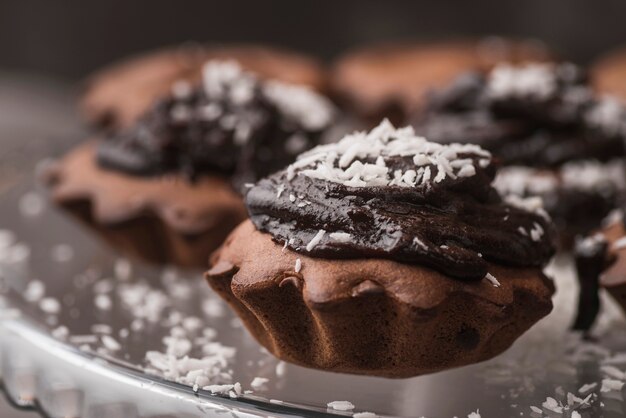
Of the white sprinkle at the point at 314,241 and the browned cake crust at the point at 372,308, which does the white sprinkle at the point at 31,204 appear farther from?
the white sprinkle at the point at 314,241

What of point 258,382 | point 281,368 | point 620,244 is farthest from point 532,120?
point 258,382

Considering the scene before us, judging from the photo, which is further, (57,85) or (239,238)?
(57,85)

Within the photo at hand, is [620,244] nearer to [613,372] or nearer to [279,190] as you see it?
[613,372]

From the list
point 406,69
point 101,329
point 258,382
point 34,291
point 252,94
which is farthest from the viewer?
point 406,69

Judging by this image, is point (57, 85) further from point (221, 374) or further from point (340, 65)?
point (221, 374)

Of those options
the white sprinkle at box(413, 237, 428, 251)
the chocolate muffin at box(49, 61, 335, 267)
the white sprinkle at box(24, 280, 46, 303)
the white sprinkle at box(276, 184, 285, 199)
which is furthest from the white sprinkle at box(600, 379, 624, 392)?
the white sprinkle at box(24, 280, 46, 303)

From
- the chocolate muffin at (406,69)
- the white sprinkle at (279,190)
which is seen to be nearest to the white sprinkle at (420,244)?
the white sprinkle at (279,190)

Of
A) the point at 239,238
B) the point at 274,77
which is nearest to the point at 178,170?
the point at 239,238
